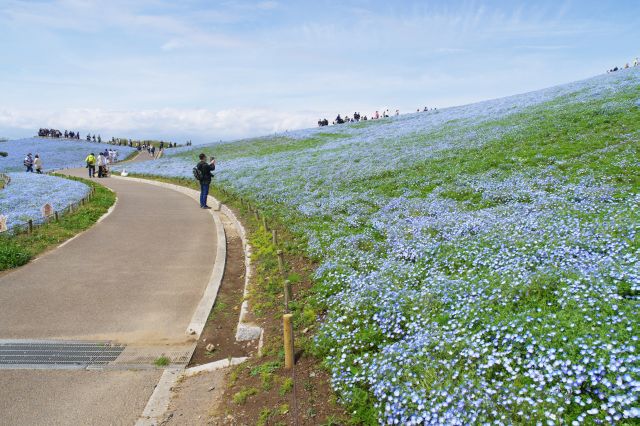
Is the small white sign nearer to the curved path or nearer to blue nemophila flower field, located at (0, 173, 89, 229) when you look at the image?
blue nemophila flower field, located at (0, 173, 89, 229)

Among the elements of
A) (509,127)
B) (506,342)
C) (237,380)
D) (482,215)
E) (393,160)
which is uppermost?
(509,127)

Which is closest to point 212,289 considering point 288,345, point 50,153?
point 288,345

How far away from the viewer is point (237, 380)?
25.1 ft

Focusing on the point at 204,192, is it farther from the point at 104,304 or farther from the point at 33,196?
the point at 104,304

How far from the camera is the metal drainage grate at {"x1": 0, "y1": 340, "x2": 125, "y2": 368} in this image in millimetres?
8234

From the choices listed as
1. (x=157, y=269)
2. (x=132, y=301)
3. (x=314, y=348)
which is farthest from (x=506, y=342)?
(x=157, y=269)

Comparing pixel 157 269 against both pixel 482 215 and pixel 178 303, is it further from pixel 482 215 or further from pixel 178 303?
pixel 482 215

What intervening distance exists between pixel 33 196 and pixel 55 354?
22.2 meters

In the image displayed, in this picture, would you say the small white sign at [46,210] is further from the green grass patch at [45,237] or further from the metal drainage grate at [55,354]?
the metal drainage grate at [55,354]

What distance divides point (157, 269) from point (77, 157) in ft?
203

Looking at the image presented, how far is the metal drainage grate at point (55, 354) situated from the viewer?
8234 mm

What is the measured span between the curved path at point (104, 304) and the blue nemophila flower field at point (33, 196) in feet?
12.9

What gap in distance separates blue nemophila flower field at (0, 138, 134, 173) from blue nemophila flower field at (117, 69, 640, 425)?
164 ft

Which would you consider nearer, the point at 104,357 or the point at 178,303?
the point at 104,357
